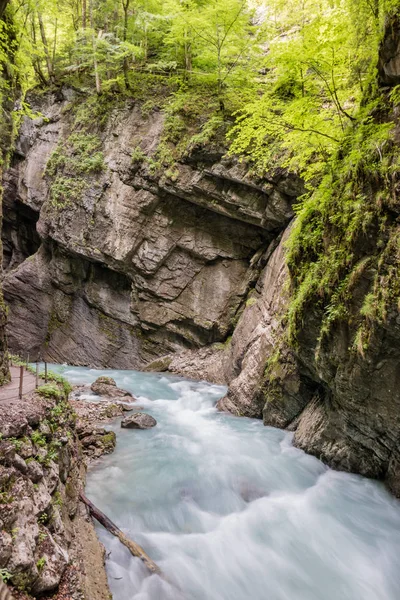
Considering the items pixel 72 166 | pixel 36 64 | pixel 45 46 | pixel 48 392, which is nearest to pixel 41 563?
pixel 48 392

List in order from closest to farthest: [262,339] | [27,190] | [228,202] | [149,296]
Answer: [262,339], [228,202], [149,296], [27,190]

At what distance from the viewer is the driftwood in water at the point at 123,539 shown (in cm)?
570

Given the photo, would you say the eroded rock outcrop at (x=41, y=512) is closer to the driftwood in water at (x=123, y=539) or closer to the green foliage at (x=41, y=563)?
the green foliage at (x=41, y=563)

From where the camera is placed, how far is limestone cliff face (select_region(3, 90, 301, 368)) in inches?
676

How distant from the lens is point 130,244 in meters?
19.1

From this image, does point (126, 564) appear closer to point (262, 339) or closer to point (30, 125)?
point (262, 339)

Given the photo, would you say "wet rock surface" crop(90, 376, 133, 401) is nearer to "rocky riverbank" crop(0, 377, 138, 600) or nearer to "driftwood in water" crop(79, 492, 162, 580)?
"rocky riverbank" crop(0, 377, 138, 600)

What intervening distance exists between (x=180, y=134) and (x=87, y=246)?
26.0 feet

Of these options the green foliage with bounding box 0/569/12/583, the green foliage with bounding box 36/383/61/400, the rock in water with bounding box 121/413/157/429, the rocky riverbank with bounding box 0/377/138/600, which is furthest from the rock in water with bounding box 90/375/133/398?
the green foliage with bounding box 0/569/12/583

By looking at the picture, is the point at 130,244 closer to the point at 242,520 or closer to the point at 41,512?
the point at 242,520

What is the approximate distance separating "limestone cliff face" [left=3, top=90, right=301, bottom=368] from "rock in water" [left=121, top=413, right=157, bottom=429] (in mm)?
8015

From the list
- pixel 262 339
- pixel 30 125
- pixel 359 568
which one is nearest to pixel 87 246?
pixel 30 125

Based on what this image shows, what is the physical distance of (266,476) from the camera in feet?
29.0

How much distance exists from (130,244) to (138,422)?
34.7 feet
